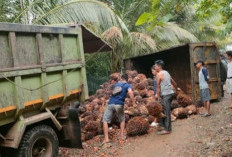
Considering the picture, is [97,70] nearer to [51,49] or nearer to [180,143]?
[180,143]

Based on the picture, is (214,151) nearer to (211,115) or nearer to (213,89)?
(211,115)

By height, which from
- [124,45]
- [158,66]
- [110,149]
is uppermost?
[124,45]

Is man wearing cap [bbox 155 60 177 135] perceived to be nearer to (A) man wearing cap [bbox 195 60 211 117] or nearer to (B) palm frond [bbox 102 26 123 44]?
(A) man wearing cap [bbox 195 60 211 117]

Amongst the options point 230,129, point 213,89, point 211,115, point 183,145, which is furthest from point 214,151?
point 213,89

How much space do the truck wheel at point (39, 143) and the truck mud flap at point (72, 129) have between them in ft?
1.20

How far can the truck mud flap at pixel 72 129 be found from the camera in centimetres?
566

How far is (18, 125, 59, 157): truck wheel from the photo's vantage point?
4.77m

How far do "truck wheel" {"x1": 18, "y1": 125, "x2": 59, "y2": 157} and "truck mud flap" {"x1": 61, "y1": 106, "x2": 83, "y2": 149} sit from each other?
367 mm

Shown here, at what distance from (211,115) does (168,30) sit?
7006mm

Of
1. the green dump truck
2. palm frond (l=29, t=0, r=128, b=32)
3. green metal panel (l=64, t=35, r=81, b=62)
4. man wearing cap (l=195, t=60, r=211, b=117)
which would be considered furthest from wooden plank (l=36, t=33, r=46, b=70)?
man wearing cap (l=195, t=60, r=211, b=117)

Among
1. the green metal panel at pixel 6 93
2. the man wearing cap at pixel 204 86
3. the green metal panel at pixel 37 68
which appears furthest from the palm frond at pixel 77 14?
the green metal panel at pixel 6 93

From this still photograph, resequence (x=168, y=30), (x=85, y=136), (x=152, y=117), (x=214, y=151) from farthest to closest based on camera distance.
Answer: (x=168, y=30) < (x=152, y=117) < (x=85, y=136) < (x=214, y=151)

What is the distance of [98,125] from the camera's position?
7734mm

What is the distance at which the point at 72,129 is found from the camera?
5.72 meters
